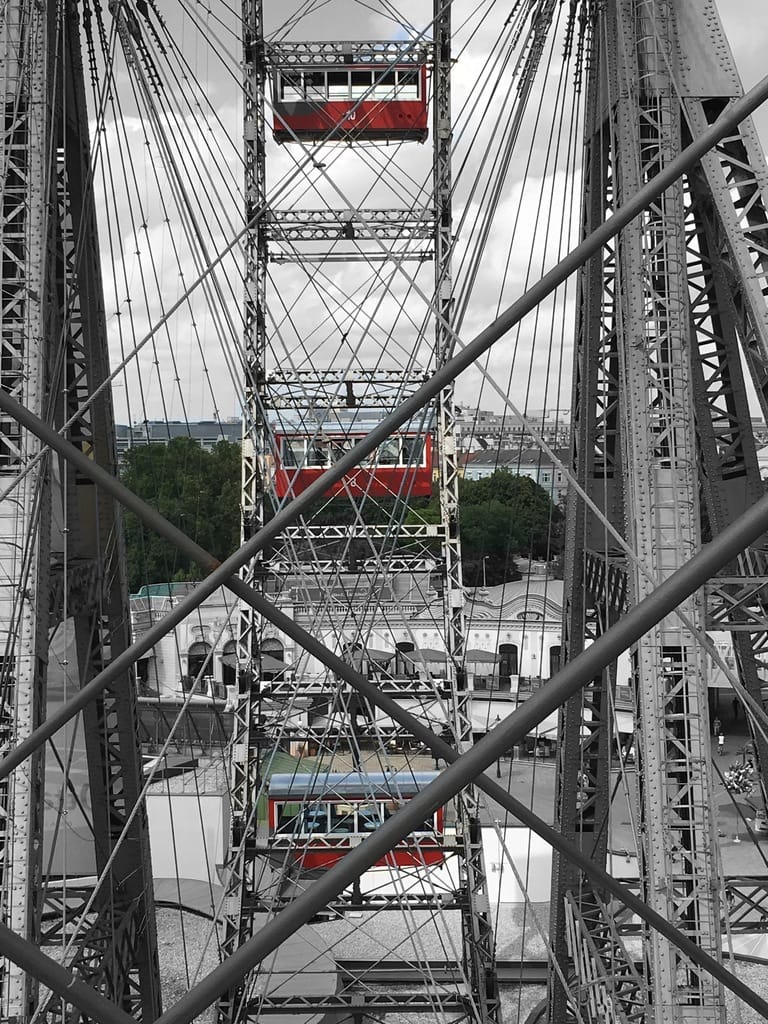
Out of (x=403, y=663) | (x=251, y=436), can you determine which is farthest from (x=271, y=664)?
(x=251, y=436)

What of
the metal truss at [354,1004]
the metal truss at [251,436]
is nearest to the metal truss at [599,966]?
the metal truss at [354,1004]

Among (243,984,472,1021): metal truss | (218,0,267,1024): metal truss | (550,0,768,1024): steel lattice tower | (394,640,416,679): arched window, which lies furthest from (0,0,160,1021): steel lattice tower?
(394,640,416,679): arched window

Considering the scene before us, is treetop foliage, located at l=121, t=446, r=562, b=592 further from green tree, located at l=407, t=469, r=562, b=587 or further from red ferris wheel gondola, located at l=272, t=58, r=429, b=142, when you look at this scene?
red ferris wheel gondola, located at l=272, t=58, r=429, b=142

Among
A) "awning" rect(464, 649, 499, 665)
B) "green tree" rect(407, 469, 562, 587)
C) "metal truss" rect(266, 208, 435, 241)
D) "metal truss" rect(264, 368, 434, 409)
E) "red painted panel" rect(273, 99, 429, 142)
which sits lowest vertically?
"awning" rect(464, 649, 499, 665)

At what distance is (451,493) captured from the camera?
1256 cm

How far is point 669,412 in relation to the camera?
237 inches

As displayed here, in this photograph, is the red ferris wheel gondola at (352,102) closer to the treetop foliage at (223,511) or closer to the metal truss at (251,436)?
the metal truss at (251,436)

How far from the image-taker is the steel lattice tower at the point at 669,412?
5668 mm

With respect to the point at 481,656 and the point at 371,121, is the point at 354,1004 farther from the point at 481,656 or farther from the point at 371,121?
the point at 481,656

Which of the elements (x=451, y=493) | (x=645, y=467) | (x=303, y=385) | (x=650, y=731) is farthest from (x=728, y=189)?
(x=303, y=385)

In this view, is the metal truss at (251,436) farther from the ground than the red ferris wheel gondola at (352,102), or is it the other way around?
the red ferris wheel gondola at (352,102)

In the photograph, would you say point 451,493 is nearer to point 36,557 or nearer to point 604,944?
point 604,944

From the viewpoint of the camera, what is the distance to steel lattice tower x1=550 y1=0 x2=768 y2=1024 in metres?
5.67

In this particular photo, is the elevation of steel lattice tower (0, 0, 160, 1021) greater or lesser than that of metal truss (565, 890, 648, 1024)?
greater
